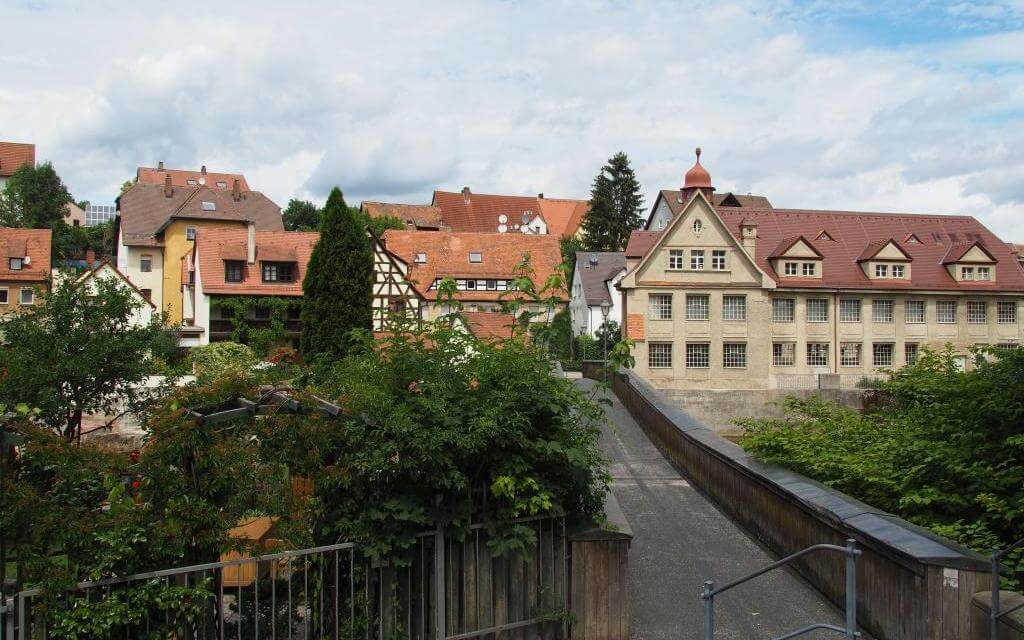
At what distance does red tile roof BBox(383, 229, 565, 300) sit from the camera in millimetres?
57594

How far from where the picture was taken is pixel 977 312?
4678cm

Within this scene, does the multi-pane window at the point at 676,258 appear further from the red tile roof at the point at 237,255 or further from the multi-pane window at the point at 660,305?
the red tile roof at the point at 237,255

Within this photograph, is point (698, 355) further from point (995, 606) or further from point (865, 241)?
point (995, 606)

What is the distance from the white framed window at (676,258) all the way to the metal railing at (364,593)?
36.5 m

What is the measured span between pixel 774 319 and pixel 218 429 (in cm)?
4108

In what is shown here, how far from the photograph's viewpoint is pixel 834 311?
45438 mm

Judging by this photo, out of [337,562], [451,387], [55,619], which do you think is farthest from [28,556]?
[451,387]

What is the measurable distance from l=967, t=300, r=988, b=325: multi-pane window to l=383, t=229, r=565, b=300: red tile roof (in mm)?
24689

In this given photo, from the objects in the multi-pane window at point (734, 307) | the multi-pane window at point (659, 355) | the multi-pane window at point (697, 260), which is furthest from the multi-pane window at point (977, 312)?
the multi-pane window at point (659, 355)

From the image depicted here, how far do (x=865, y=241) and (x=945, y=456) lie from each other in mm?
39959

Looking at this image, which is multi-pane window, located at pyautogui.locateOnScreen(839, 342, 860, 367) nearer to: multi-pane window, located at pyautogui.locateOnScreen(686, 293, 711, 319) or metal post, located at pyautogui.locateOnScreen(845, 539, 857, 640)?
multi-pane window, located at pyautogui.locateOnScreen(686, 293, 711, 319)

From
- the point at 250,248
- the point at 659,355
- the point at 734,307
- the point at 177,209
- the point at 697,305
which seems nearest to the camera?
the point at 659,355

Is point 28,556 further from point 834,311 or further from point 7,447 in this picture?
point 834,311

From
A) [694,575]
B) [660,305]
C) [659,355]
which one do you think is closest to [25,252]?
[660,305]
